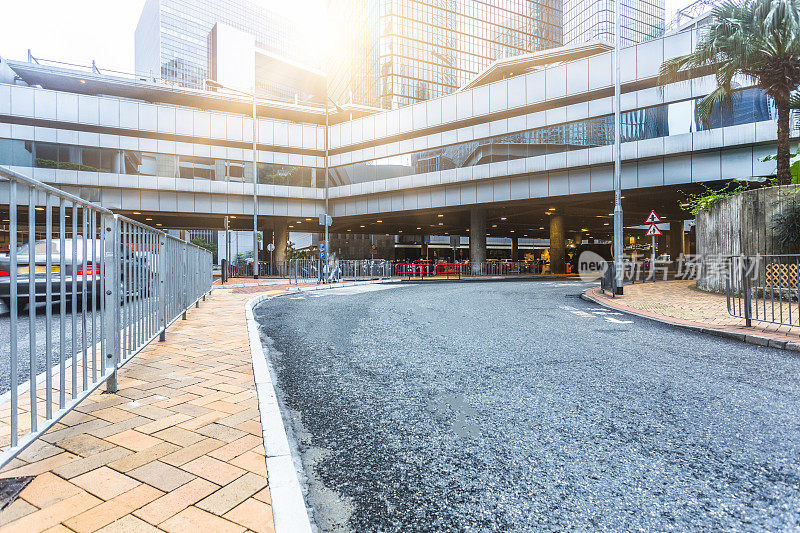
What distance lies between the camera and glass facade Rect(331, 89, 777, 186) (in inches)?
842

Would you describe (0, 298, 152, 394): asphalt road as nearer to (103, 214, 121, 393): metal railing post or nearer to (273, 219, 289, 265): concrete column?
(103, 214, 121, 393): metal railing post

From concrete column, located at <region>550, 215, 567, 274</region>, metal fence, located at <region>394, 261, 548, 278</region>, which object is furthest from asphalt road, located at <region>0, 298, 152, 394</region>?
concrete column, located at <region>550, 215, 567, 274</region>

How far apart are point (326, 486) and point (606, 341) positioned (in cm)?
504

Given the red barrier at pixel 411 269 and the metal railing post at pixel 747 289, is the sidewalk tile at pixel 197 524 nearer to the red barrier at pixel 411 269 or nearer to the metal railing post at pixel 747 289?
the metal railing post at pixel 747 289

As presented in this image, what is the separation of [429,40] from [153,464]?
97.7 m

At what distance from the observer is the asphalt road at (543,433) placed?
2.03 meters

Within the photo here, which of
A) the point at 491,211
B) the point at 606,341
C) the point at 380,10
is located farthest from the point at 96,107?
the point at 380,10

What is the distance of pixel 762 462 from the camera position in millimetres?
2482

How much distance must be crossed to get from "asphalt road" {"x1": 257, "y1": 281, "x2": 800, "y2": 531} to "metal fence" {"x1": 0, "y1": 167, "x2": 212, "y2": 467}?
1.39 metres

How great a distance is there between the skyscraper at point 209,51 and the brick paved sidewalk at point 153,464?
12974cm

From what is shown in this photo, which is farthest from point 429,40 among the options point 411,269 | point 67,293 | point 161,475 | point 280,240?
point 161,475

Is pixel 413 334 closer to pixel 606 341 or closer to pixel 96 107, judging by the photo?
pixel 606 341

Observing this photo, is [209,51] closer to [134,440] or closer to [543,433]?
[134,440]

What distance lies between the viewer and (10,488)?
82.0 inches
